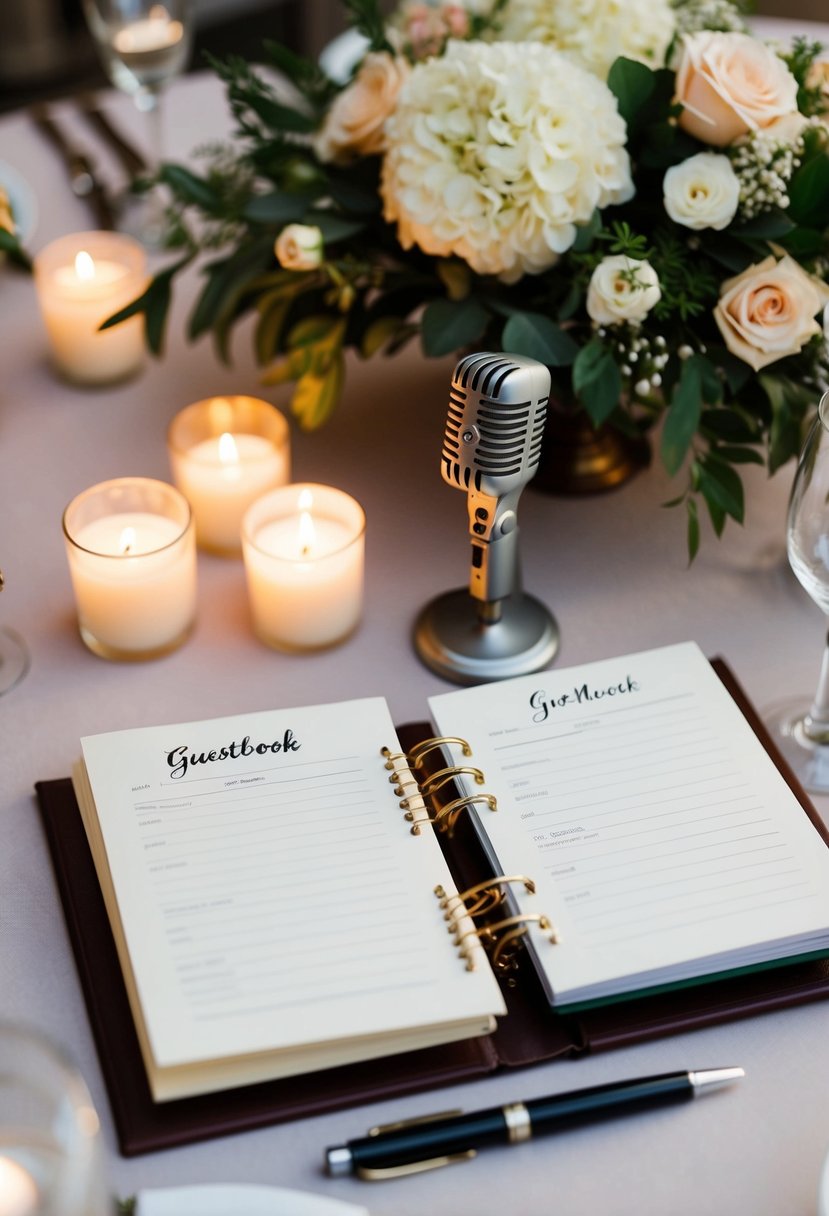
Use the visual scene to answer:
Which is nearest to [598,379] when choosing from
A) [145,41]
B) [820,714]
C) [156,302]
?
[820,714]

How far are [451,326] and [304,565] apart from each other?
0.21 m

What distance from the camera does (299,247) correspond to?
Answer: 93cm

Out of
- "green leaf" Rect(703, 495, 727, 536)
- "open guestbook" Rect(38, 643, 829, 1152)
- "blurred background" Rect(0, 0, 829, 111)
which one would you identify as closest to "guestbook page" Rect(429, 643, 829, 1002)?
"open guestbook" Rect(38, 643, 829, 1152)

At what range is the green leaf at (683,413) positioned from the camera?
895 millimetres

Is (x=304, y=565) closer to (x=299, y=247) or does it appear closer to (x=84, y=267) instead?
(x=299, y=247)

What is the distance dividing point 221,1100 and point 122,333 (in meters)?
0.73

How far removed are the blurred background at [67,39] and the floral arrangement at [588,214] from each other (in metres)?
2.20

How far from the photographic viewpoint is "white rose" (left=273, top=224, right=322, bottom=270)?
36.7 inches

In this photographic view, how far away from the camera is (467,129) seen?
87 centimetres

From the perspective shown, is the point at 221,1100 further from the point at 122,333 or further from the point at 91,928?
the point at 122,333

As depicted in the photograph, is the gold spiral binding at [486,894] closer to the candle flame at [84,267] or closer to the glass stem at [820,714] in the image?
the glass stem at [820,714]

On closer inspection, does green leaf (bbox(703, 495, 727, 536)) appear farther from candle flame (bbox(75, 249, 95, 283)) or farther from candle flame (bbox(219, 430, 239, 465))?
candle flame (bbox(75, 249, 95, 283))

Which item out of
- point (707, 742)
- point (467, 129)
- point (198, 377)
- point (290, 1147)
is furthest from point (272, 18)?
point (290, 1147)

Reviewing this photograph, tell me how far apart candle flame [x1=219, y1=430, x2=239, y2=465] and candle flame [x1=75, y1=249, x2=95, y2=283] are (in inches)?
10.6
